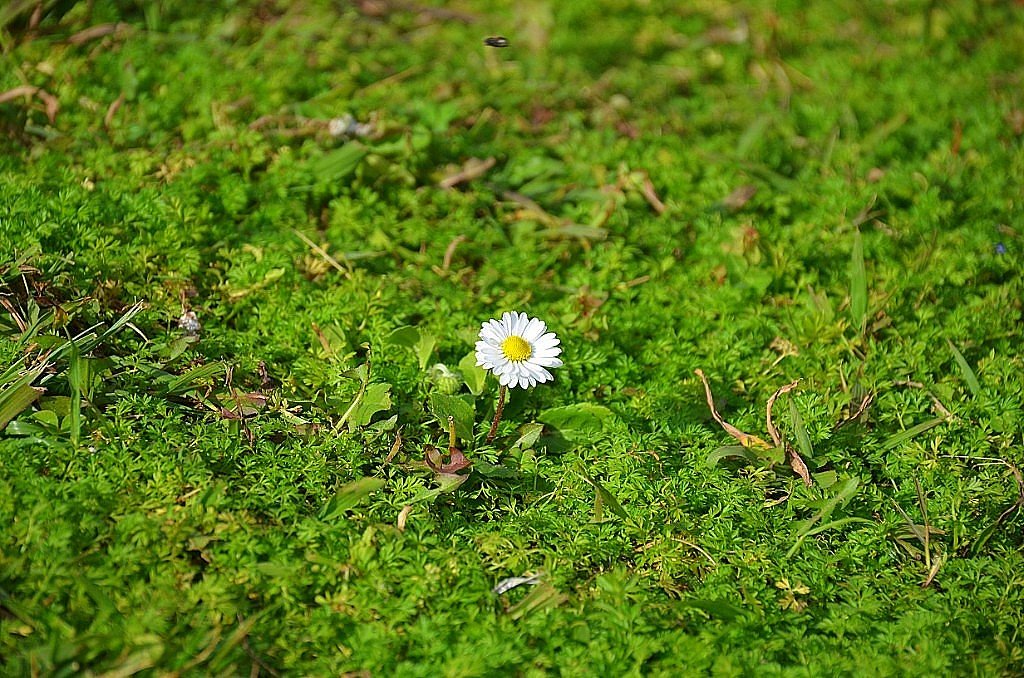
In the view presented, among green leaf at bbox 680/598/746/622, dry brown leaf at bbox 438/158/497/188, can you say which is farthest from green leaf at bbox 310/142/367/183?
green leaf at bbox 680/598/746/622

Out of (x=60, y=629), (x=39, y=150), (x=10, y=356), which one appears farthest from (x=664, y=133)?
(x=60, y=629)

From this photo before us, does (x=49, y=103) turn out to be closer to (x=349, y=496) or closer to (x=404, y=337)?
(x=404, y=337)

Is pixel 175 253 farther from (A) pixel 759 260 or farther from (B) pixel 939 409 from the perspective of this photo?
(B) pixel 939 409

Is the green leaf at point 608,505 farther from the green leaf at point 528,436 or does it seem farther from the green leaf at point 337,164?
the green leaf at point 337,164

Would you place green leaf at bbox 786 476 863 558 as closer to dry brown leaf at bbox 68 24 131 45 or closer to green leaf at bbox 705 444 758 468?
green leaf at bbox 705 444 758 468

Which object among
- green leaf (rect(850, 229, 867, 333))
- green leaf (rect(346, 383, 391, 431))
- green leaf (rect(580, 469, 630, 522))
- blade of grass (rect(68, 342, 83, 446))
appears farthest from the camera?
green leaf (rect(850, 229, 867, 333))

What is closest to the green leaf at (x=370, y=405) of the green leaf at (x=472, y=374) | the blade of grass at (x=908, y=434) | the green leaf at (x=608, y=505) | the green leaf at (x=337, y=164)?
the green leaf at (x=472, y=374)

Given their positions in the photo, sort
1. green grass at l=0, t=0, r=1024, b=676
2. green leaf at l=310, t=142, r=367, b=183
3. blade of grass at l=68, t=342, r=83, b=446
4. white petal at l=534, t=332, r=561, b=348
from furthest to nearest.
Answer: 1. green leaf at l=310, t=142, r=367, b=183
2. white petal at l=534, t=332, r=561, b=348
3. blade of grass at l=68, t=342, r=83, b=446
4. green grass at l=0, t=0, r=1024, b=676

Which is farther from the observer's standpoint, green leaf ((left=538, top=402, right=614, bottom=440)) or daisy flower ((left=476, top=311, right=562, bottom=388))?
green leaf ((left=538, top=402, right=614, bottom=440))
